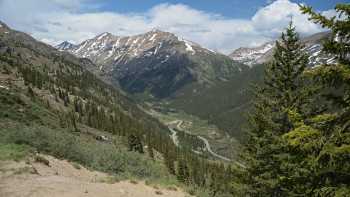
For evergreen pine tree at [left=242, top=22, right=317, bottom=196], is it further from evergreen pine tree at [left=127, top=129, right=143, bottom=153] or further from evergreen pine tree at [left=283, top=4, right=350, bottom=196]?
evergreen pine tree at [left=127, top=129, right=143, bottom=153]

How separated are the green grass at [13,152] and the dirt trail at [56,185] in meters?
0.66

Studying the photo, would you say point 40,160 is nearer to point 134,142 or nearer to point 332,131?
point 332,131

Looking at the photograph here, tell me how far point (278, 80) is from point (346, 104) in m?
14.3

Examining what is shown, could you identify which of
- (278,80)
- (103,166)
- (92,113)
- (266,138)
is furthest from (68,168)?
(92,113)

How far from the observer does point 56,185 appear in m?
18.0

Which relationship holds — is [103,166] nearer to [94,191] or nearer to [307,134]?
[94,191]

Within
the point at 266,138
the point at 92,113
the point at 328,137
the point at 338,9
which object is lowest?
the point at 92,113

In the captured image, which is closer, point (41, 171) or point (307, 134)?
point (307, 134)

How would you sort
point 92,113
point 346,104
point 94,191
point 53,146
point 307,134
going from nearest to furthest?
point 307,134 < point 346,104 < point 94,191 < point 53,146 < point 92,113

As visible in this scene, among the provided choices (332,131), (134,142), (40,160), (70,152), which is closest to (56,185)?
(40,160)

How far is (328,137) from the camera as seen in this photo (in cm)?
1035

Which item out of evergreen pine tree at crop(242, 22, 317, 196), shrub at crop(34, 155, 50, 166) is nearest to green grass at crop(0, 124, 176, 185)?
shrub at crop(34, 155, 50, 166)

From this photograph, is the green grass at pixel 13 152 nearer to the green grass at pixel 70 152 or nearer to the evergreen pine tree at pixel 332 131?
the green grass at pixel 70 152

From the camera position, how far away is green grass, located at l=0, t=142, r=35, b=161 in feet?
75.1
